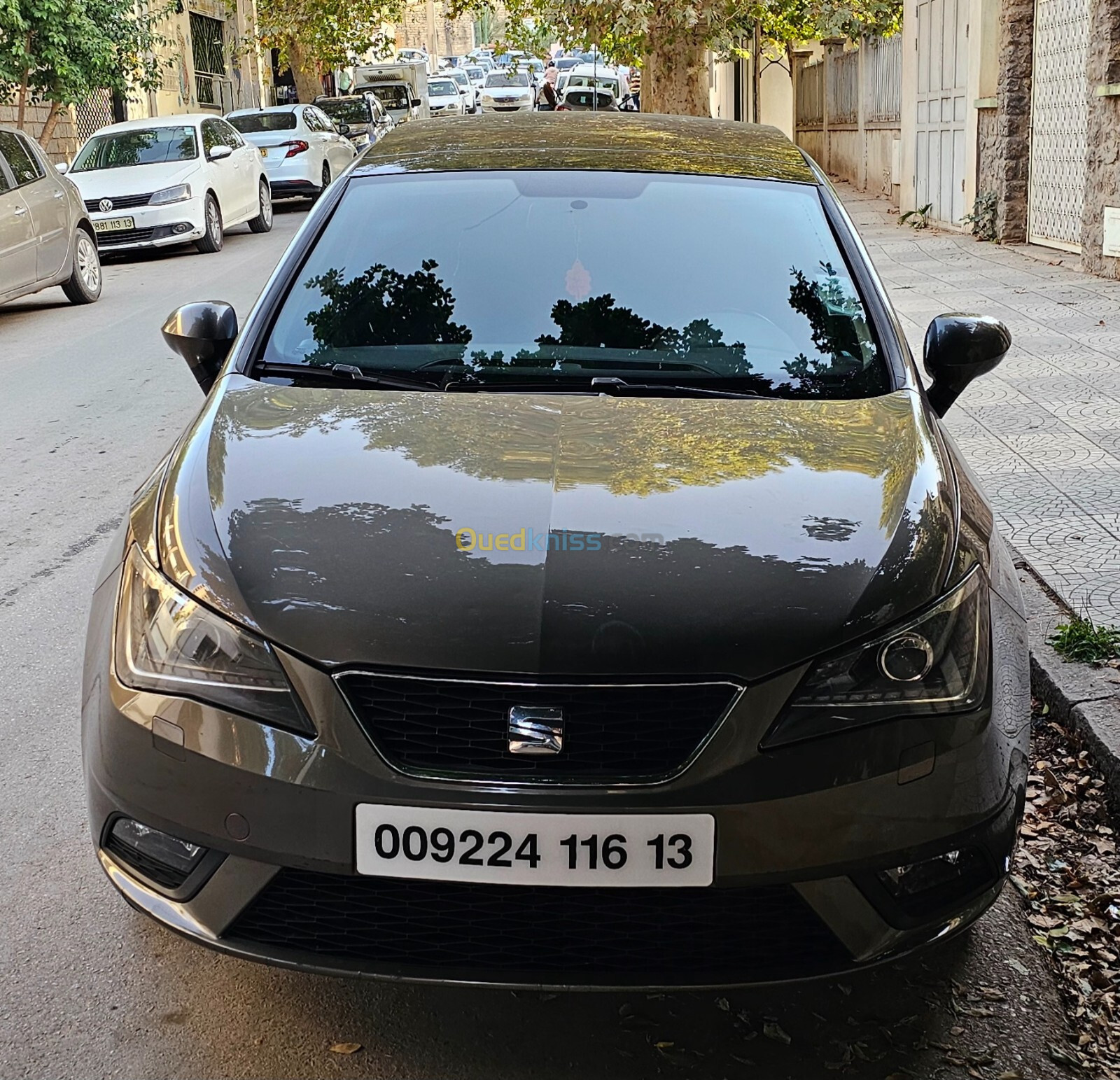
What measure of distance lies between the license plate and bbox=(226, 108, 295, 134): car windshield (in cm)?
736

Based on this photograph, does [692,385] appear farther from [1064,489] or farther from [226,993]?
[1064,489]

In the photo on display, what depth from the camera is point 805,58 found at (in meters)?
31.2

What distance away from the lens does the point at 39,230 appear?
483 inches

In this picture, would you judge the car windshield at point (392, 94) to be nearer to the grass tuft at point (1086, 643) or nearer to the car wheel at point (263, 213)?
the car wheel at point (263, 213)

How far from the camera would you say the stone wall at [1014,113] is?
14.8m

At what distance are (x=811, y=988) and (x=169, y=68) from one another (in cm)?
3596

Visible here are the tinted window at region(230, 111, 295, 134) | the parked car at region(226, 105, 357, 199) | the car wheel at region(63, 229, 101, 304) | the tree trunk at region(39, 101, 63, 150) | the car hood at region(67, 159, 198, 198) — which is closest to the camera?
the car wheel at region(63, 229, 101, 304)

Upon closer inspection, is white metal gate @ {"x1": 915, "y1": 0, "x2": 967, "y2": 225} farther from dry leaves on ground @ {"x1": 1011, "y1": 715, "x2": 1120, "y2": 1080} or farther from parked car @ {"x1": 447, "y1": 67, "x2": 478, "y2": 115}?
parked car @ {"x1": 447, "y1": 67, "x2": 478, "y2": 115}

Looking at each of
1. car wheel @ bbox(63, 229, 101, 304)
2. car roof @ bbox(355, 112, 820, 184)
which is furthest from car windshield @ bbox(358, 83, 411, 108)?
car roof @ bbox(355, 112, 820, 184)

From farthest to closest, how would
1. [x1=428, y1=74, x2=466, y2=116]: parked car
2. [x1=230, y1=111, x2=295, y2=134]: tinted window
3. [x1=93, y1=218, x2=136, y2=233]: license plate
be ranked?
1. [x1=428, y1=74, x2=466, y2=116]: parked car
2. [x1=230, y1=111, x2=295, y2=134]: tinted window
3. [x1=93, y1=218, x2=136, y2=233]: license plate

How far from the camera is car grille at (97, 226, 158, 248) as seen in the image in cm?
1612

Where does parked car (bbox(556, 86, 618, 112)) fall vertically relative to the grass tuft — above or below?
above

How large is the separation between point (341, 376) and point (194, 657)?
3.60 ft

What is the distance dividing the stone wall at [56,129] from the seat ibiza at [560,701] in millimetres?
26252
